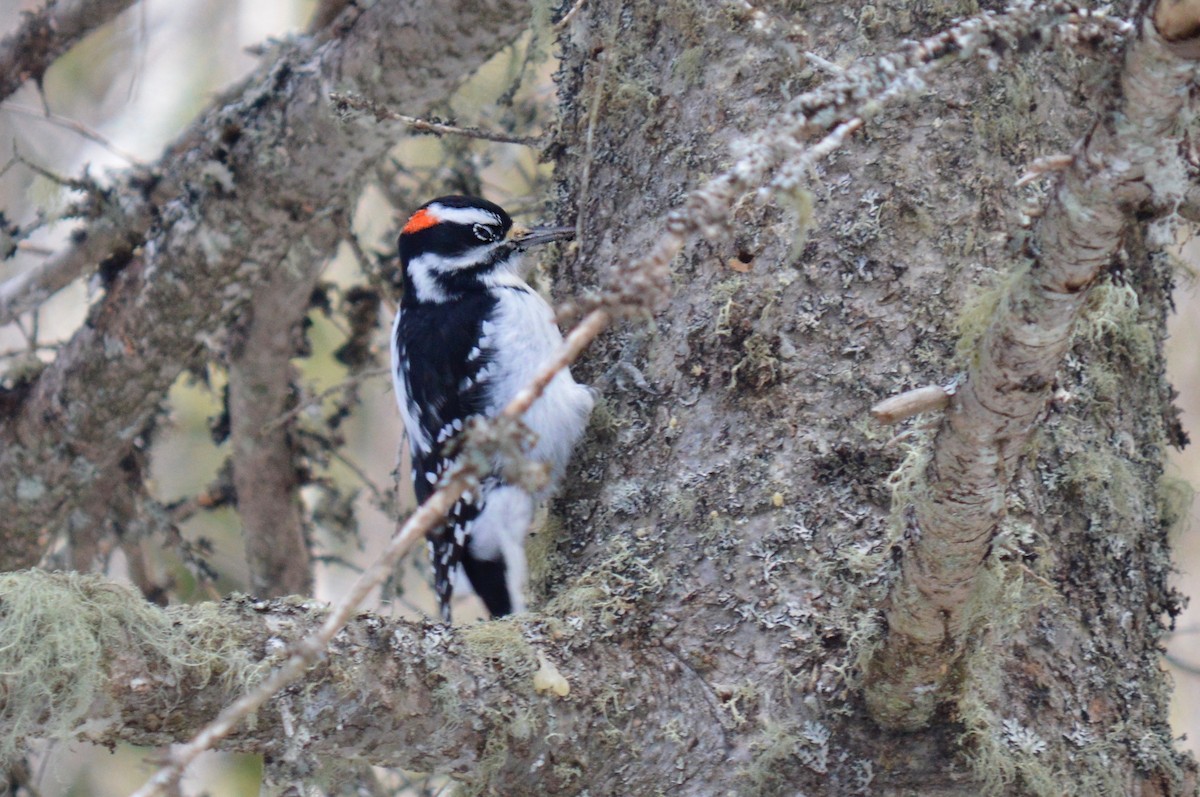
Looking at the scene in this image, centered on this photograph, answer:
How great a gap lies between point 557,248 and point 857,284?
2.97 feet

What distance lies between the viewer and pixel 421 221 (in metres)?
3.78

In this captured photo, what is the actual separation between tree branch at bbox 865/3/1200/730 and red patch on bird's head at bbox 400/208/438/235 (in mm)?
2240

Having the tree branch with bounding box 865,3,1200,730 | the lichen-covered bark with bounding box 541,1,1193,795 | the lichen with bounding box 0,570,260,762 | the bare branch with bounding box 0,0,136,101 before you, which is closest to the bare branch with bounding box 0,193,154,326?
the bare branch with bounding box 0,0,136,101

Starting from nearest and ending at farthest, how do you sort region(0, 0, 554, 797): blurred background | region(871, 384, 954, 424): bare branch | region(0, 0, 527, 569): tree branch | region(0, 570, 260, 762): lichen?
region(871, 384, 954, 424): bare branch < region(0, 570, 260, 762): lichen < region(0, 0, 527, 569): tree branch < region(0, 0, 554, 797): blurred background

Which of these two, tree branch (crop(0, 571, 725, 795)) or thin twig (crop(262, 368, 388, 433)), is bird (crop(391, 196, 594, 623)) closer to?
thin twig (crop(262, 368, 388, 433))

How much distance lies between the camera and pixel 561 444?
2.81 meters

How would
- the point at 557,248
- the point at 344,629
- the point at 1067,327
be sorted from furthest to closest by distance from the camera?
the point at 557,248 < the point at 344,629 < the point at 1067,327

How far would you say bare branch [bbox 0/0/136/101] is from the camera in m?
3.20

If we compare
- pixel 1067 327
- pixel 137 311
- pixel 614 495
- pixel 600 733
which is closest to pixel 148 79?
pixel 137 311

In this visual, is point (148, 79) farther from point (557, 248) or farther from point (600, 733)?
point (600, 733)

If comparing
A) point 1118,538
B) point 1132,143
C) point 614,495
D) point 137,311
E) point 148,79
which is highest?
point 148,79

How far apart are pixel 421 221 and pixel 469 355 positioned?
0.49m

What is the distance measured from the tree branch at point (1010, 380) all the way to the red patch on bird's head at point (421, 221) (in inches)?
88.2

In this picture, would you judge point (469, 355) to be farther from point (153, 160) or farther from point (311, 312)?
point (311, 312)
